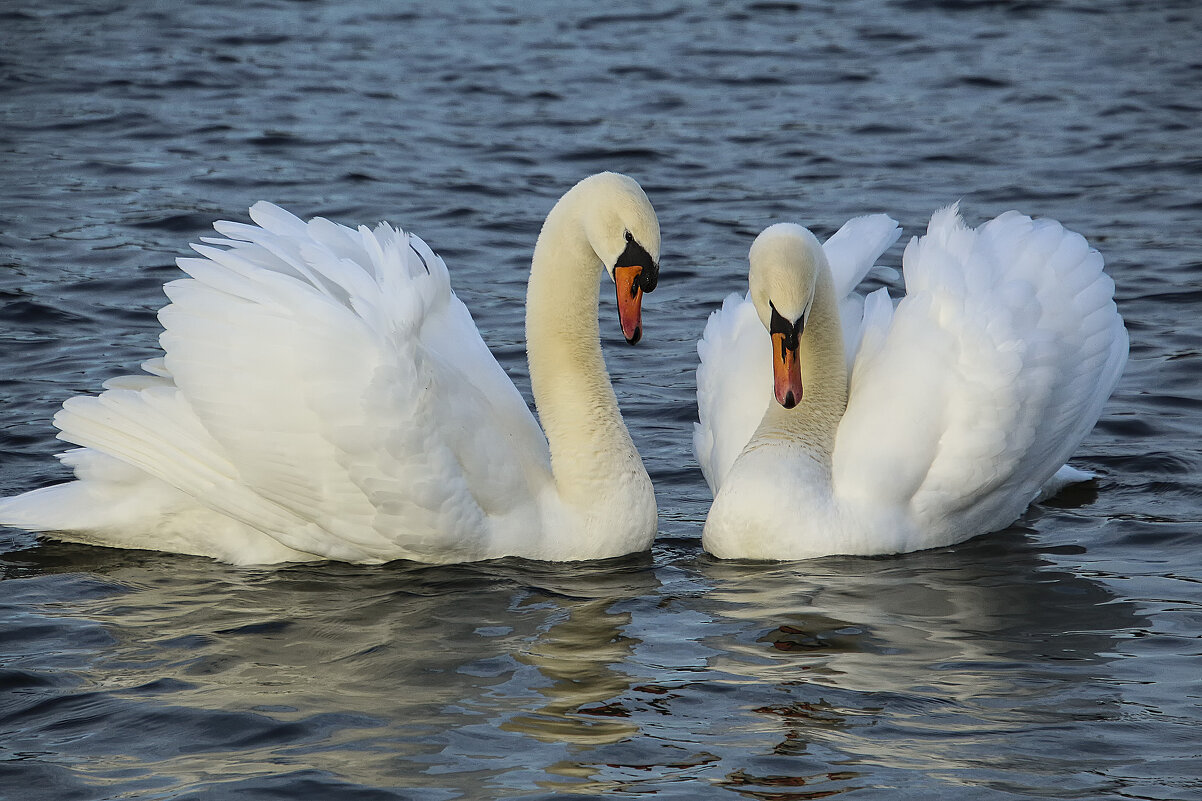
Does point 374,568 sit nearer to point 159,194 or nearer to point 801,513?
point 801,513

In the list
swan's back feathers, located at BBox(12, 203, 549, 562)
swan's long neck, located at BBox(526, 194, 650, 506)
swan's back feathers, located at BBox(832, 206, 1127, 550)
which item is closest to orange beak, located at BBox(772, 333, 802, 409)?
swan's back feathers, located at BBox(832, 206, 1127, 550)

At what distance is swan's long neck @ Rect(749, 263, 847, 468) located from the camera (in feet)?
24.6

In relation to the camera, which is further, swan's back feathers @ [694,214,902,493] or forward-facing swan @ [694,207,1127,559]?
swan's back feathers @ [694,214,902,493]

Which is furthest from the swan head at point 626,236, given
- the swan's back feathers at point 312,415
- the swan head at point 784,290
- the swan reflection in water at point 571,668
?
the swan reflection in water at point 571,668

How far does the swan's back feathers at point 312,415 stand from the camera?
686cm

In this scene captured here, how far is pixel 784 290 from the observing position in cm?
708

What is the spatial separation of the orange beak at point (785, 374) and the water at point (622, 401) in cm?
70

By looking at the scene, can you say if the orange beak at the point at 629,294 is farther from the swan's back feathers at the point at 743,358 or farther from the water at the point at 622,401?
the swan's back feathers at the point at 743,358

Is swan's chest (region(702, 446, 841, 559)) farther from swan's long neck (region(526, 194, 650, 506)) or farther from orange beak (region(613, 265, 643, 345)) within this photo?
orange beak (region(613, 265, 643, 345))

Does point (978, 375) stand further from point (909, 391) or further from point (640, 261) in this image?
point (640, 261)

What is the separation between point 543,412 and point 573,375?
214 millimetres

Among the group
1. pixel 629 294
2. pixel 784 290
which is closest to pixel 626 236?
pixel 629 294

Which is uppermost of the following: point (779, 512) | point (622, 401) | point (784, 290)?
point (784, 290)

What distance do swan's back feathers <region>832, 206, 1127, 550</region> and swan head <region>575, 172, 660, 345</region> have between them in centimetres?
116
